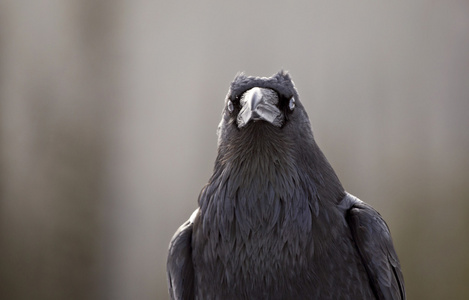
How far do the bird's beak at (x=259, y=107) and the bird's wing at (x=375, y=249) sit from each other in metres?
0.33

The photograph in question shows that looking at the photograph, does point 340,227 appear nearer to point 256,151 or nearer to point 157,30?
point 256,151

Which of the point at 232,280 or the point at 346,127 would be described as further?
the point at 346,127

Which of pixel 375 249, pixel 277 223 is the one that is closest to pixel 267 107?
pixel 277 223

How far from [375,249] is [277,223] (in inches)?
10.6

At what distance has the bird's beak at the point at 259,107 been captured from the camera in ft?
3.66

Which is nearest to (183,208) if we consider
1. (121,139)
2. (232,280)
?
(121,139)

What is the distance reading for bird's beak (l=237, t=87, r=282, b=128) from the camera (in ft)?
3.66

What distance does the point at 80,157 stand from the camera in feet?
9.50

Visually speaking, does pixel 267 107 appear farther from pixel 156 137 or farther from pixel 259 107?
pixel 156 137

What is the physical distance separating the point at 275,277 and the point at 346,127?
180cm

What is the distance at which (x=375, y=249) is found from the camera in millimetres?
1281

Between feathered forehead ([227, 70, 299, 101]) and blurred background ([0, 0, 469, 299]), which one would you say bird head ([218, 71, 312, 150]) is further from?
blurred background ([0, 0, 469, 299])

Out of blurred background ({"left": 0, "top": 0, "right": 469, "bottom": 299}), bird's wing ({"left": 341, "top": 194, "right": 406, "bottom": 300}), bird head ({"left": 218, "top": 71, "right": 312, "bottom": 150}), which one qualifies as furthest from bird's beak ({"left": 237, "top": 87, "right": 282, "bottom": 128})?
blurred background ({"left": 0, "top": 0, "right": 469, "bottom": 299})

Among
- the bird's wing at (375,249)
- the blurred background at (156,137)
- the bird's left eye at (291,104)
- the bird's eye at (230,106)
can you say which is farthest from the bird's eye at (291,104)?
the blurred background at (156,137)
